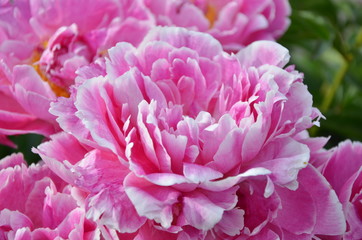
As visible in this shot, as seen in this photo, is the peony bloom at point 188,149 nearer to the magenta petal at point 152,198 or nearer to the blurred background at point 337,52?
the magenta petal at point 152,198

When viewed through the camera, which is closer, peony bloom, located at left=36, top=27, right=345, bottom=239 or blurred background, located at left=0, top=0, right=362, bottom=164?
peony bloom, located at left=36, top=27, right=345, bottom=239

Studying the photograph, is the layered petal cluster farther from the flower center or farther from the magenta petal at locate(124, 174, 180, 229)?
the magenta petal at locate(124, 174, 180, 229)

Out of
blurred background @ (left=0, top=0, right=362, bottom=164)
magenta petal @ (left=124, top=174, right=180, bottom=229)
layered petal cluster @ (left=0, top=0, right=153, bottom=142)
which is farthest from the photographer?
blurred background @ (left=0, top=0, right=362, bottom=164)

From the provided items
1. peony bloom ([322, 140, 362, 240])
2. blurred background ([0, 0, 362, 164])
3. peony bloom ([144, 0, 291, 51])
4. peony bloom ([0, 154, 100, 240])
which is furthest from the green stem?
peony bloom ([0, 154, 100, 240])

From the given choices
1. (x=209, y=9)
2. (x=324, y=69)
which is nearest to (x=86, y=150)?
(x=209, y=9)

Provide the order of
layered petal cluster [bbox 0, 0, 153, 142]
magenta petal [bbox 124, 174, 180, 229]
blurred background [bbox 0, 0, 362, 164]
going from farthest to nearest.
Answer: blurred background [bbox 0, 0, 362, 164] < layered petal cluster [bbox 0, 0, 153, 142] < magenta petal [bbox 124, 174, 180, 229]

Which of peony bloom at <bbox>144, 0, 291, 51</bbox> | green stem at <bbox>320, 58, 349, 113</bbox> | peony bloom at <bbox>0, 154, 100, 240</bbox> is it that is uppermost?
peony bloom at <bbox>144, 0, 291, 51</bbox>

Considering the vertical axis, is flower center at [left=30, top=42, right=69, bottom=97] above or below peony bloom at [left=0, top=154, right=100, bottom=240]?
above
